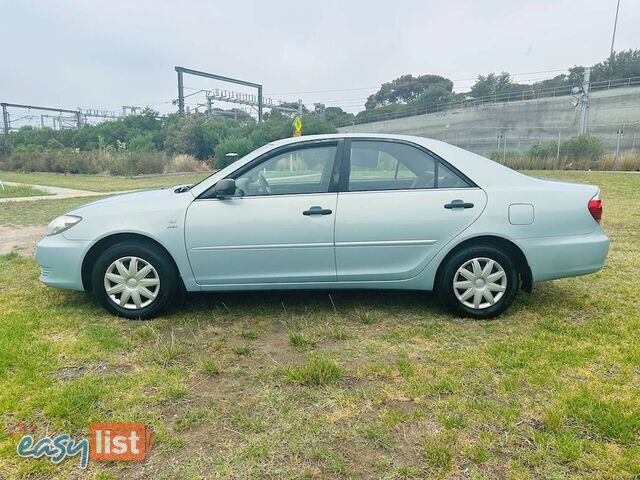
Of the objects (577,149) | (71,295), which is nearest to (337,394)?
(71,295)

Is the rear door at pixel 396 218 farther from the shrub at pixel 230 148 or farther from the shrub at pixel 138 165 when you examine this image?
the shrub at pixel 230 148

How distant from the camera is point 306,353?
3.26 meters

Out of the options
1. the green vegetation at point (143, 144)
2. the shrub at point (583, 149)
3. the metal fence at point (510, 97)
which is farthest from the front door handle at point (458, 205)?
the metal fence at point (510, 97)

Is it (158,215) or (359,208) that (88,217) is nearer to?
(158,215)

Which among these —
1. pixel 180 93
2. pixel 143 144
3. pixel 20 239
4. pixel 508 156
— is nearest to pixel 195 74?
pixel 180 93

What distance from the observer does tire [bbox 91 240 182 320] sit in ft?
12.4

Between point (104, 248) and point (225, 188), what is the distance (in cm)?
121

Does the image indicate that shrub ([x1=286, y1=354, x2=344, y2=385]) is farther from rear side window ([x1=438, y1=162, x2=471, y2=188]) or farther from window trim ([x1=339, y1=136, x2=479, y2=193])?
rear side window ([x1=438, y1=162, x2=471, y2=188])

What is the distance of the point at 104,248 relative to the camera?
3873mm

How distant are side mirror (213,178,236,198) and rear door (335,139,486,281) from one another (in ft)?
2.93

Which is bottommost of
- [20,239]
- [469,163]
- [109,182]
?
[20,239]

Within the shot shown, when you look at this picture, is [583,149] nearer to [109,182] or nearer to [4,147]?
[109,182]

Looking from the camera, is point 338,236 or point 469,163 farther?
point 469,163

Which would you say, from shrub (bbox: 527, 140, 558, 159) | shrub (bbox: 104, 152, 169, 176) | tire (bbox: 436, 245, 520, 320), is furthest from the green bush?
tire (bbox: 436, 245, 520, 320)
